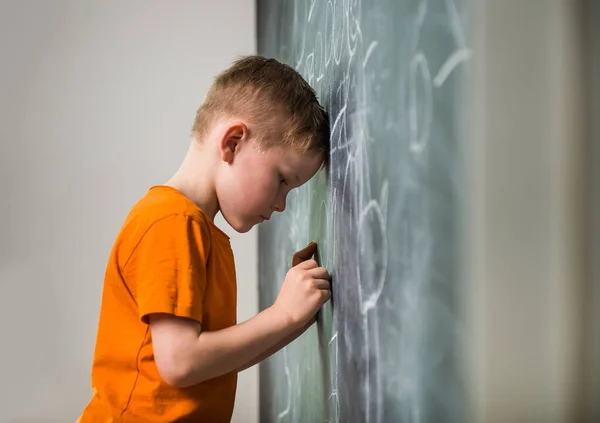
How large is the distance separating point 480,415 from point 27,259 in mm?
1713

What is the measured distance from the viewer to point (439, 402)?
41 centimetres

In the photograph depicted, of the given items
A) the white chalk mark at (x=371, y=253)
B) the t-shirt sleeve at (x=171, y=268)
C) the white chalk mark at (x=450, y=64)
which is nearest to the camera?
the white chalk mark at (x=450, y=64)

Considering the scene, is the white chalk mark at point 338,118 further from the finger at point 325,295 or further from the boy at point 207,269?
the finger at point 325,295

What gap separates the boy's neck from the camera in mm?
885

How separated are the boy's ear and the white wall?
1.05 meters

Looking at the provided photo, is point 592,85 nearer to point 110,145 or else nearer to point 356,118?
point 356,118

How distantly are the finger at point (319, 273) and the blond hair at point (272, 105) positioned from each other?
0.15m

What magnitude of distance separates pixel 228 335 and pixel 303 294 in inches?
4.3

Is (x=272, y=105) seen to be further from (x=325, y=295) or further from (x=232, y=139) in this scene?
(x=325, y=295)

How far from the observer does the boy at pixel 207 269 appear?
0.75 metres

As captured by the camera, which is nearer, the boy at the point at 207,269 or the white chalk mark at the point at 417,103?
the white chalk mark at the point at 417,103

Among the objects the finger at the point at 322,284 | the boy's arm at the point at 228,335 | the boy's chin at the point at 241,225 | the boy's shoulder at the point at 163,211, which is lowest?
the boy's arm at the point at 228,335

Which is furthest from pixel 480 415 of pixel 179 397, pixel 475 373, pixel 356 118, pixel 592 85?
pixel 179 397

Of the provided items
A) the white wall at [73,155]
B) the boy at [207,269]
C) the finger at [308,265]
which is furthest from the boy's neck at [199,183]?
the white wall at [73,155]
